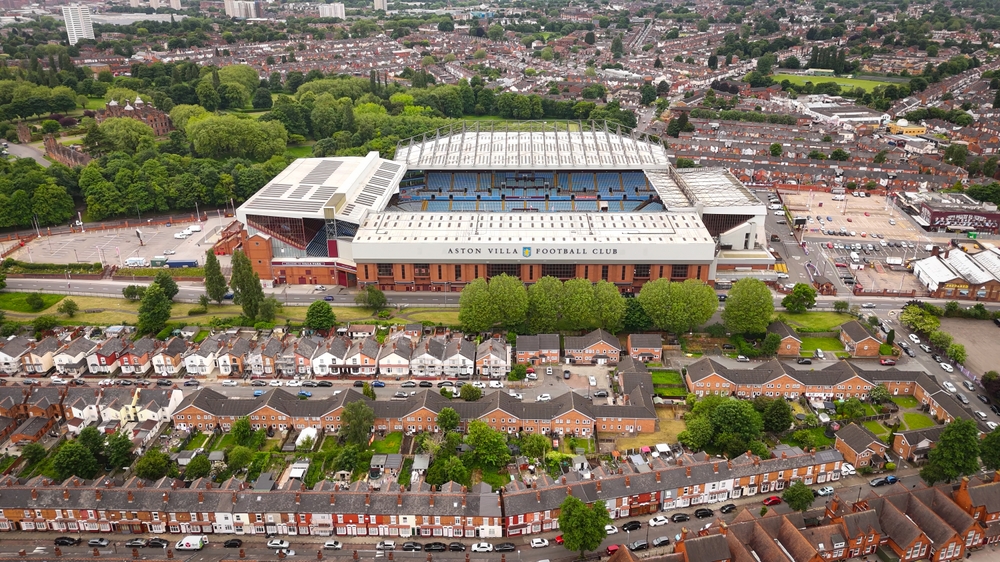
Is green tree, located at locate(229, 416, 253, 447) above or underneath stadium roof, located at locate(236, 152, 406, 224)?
underneath

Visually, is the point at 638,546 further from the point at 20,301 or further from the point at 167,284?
the point at 20,301

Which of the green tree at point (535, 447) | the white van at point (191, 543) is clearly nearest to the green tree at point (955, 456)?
the green tree at point (535, 447)

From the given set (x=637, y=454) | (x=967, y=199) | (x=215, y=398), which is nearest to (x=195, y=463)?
(x=215, y=398)

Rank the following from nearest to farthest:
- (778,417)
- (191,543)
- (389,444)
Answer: (191,543), (389,444), (778,417)

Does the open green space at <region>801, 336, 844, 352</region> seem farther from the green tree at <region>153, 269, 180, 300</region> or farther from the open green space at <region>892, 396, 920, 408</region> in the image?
the green tree at <region>153, 269, 180, 300</region>

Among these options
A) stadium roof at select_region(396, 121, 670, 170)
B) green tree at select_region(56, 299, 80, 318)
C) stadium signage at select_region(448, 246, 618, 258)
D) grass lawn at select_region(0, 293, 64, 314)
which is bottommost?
grass lawn at select_region(0, 293, 64, 314)

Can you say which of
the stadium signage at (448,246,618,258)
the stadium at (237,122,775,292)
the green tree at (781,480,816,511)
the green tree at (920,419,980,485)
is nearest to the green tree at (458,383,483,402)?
the stadium at (237,122,775,292)

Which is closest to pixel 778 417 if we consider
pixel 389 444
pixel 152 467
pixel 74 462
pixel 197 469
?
pixel 389 444
